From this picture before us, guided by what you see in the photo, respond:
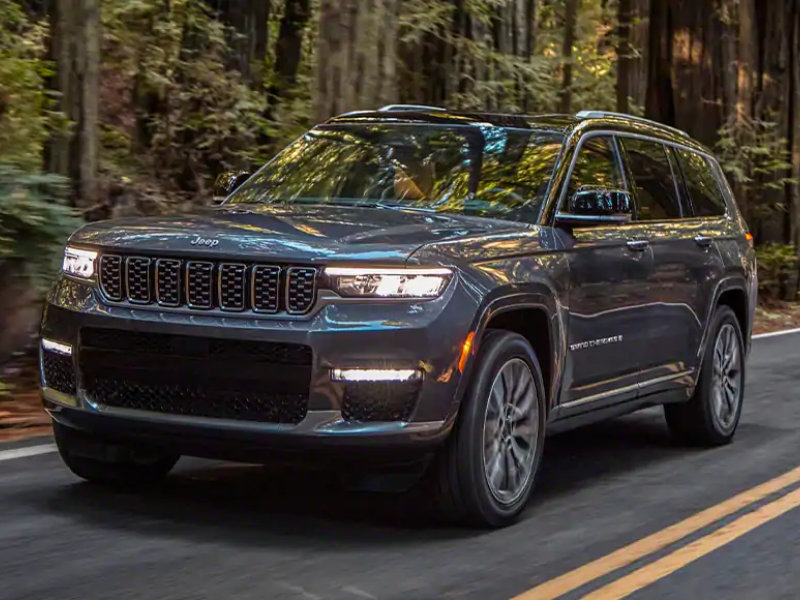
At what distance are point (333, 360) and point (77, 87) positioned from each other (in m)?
7.00

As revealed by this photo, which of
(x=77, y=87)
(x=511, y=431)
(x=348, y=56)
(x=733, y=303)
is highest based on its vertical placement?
(x=348, y=56)

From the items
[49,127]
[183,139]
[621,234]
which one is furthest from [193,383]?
[183,139]

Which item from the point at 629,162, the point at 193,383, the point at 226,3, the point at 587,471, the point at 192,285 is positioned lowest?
the point at 587,471

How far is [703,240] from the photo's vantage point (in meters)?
8.22

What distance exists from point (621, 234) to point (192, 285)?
263cm

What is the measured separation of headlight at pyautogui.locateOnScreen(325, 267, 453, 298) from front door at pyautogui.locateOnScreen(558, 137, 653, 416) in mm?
1258

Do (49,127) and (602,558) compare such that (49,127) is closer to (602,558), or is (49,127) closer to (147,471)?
(147,471)

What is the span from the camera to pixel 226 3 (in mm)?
21000

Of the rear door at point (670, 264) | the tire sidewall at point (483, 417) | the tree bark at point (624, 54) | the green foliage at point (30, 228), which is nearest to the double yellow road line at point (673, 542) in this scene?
the tire sidewall at point (483, 417)

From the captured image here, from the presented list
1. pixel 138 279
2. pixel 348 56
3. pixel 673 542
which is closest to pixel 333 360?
pixel 138 279

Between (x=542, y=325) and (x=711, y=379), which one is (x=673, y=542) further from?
(x=711, y=379)

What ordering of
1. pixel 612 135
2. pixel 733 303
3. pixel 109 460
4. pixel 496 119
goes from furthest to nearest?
pixel 733 303 → pixel 612 135 → pixel 496 119 → pixel 109 460

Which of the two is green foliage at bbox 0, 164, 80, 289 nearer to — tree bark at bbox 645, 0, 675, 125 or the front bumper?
the front bumper

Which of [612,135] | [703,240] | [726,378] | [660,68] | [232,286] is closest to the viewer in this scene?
[232,286]
